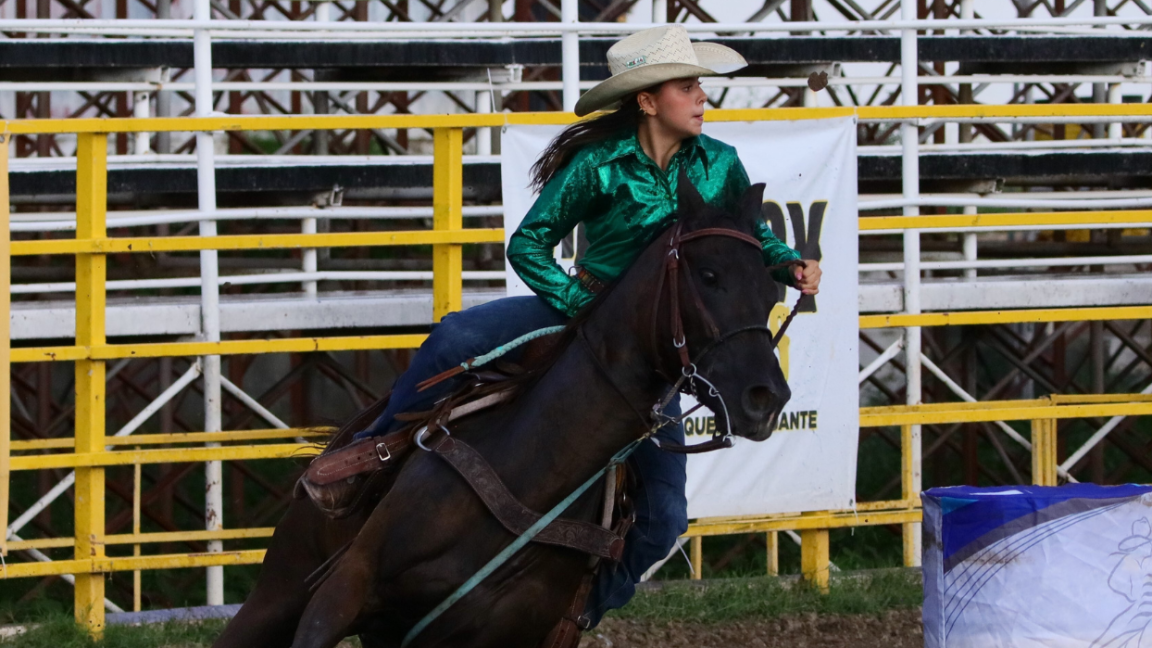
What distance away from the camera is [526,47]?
27.9 ft

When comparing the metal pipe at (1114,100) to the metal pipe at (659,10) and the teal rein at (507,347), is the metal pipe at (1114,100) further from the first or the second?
the teal rein at (507,347)

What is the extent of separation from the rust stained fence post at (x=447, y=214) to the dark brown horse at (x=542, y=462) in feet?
6.27

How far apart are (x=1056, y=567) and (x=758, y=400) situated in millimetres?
1985

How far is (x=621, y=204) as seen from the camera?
3533mm

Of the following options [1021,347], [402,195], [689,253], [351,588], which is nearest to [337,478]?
[351,588]

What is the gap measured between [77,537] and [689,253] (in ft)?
11.3

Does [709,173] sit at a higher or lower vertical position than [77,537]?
higher

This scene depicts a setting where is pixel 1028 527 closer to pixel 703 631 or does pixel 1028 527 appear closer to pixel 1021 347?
pixel 703 631

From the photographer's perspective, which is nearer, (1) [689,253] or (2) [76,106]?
(1) [689,253]

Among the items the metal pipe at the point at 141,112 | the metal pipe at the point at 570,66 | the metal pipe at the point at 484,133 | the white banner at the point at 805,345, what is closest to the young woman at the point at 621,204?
the white banner at the point at 805,345

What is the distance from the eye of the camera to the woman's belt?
353 cm

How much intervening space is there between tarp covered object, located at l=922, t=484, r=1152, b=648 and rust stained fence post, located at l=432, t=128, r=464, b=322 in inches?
81.5

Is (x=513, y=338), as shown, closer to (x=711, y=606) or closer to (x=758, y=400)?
(x=758, y=400)

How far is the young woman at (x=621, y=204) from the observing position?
137 inches
